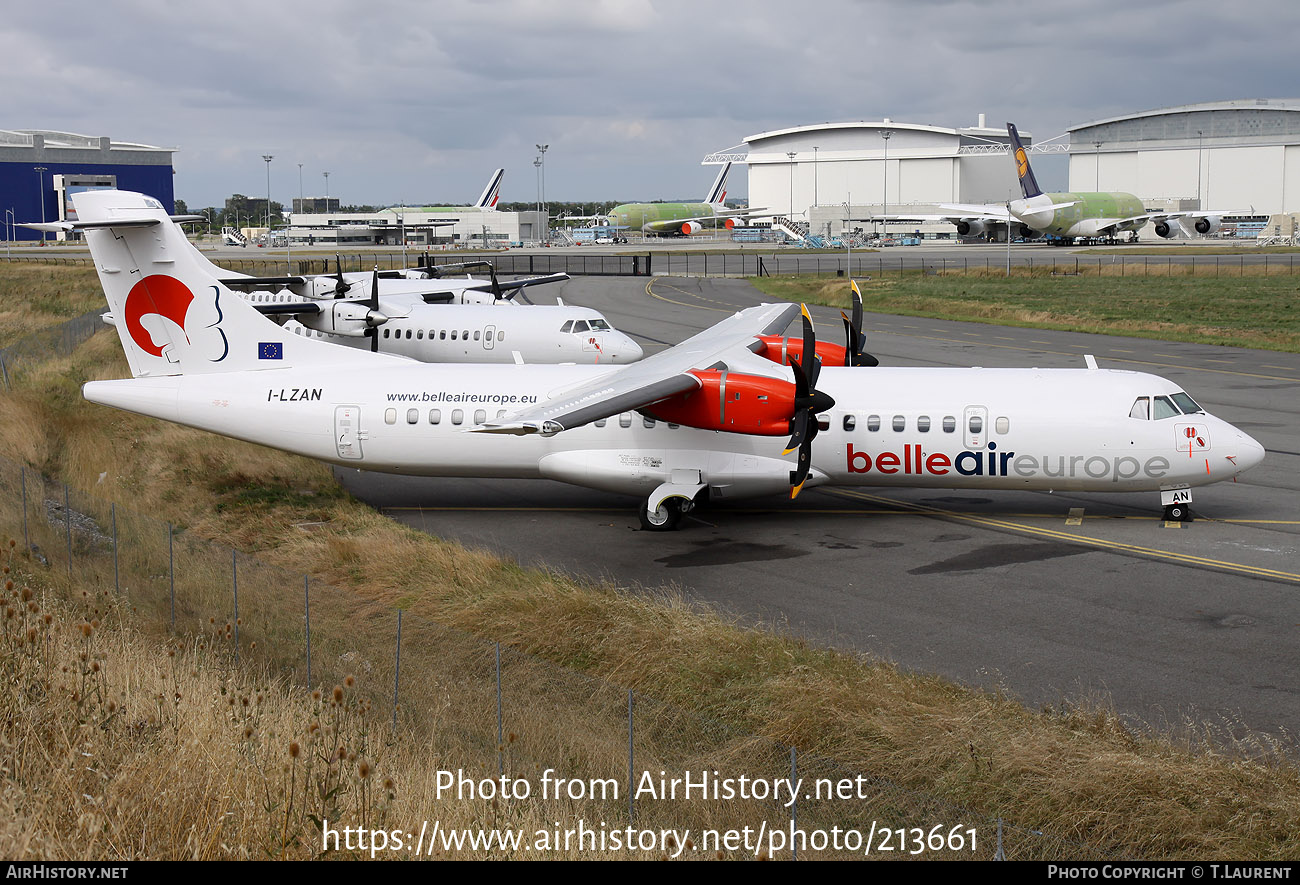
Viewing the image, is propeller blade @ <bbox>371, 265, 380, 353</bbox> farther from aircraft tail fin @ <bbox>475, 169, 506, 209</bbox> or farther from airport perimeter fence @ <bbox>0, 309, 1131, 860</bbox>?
aircraft tail fin @ <bbox>475, 169, 506, 209</bbox>

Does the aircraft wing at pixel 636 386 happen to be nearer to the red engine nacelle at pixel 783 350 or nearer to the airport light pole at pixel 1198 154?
the red engine nacelle at pixel 783 350

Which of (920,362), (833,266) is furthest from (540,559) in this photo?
(833,266)

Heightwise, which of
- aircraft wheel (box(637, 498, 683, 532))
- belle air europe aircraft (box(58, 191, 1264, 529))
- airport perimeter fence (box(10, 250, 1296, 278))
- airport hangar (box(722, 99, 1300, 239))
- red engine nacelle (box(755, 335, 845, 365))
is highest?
airport hangar (box(722, 99, 1300, 239))

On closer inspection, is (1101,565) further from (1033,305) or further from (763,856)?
(1033,305)

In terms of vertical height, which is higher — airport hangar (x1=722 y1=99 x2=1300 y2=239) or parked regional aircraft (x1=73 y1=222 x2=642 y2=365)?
airport hangar (x1=722 y1=99 x2=1300 y2=239)

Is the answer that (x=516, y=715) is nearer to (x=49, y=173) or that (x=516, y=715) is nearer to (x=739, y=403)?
(x=739, y=403)

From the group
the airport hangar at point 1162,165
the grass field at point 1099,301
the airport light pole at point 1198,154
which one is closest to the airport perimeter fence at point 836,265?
the grass field at point 1099,301

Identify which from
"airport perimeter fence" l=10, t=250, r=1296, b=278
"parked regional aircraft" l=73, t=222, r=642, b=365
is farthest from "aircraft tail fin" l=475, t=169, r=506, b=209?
"parked regional aircraft" l=73, t=222, r=642, b=365

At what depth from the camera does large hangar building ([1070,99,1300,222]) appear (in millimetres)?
170375

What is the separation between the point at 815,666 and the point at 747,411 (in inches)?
302

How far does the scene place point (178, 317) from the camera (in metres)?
26.7

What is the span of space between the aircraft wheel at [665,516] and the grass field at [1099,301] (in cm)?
3786

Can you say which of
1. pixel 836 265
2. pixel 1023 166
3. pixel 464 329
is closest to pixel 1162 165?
pixel 1023 166

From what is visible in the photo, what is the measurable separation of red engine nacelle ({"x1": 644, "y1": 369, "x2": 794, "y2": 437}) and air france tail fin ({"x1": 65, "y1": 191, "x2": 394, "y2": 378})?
349 inches
